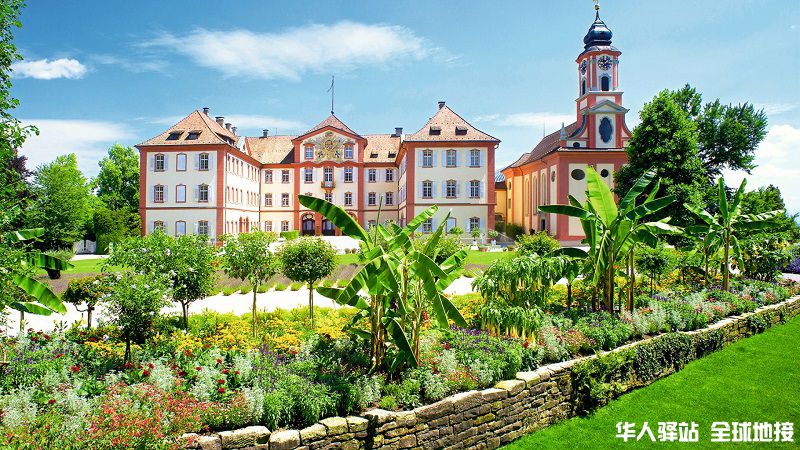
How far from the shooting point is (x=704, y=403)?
852 cm

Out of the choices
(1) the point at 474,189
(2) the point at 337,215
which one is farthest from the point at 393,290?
(1) the point at 474,189

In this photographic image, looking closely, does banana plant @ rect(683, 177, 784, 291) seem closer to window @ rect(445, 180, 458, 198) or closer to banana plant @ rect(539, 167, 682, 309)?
banana plant @ rect(539, 167, 682, 309)

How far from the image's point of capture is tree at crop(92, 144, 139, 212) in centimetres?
5509

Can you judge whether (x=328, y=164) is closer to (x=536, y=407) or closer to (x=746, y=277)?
(x=746, y=277)

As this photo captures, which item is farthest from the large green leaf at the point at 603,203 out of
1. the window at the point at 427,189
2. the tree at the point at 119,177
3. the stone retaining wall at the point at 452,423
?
the tree at the point at 119,177

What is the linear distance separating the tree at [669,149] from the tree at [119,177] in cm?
5084

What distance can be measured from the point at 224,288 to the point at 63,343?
31.6ft

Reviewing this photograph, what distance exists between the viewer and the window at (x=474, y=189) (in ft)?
137

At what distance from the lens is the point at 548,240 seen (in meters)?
16.6

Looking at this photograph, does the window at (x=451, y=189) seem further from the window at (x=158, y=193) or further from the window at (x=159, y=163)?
the window at (x=158, y=193)

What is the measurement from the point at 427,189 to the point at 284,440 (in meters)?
36.7

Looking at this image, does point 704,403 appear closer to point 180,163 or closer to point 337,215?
point 337,215

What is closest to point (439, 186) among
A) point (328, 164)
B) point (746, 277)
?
point (328, 164)

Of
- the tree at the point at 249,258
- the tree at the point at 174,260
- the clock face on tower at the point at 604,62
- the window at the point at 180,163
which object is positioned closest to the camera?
the tree at the point at 174,260
